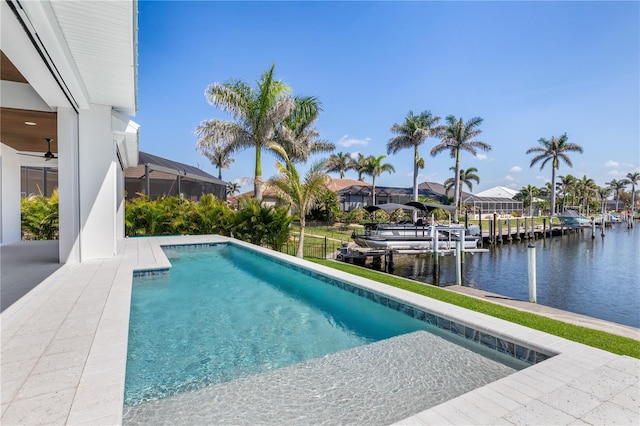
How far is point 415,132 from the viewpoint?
2977 cm

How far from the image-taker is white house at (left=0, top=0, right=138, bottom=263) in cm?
363

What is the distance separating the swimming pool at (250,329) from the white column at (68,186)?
1853 millimetres

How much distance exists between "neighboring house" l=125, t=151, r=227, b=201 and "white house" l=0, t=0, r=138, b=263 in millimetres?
6807

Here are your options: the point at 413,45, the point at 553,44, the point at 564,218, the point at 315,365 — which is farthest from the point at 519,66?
the point at 564,218

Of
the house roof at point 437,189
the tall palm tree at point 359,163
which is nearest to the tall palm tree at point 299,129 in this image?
the tall palm tree at point 359,163

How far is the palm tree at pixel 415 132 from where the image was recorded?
29766 millimetres

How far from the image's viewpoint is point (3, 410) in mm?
2152

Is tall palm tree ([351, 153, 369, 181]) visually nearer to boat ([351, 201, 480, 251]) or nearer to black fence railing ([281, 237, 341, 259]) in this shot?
boat ([351, 201, 480, 251])

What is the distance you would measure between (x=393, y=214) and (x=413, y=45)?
659 inches

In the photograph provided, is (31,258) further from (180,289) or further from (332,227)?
(332,227)

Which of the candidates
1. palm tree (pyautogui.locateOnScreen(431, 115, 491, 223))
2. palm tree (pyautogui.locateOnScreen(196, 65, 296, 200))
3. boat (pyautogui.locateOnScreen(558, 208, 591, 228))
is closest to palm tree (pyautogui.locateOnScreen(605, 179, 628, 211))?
boat (pyautogui.locateOnScreen(558, 208, 591, 228))

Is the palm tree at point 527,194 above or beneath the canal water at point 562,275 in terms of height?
above

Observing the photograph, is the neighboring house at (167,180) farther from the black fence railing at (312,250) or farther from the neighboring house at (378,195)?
the neighboring house at (378,195)

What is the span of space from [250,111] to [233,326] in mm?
12958
